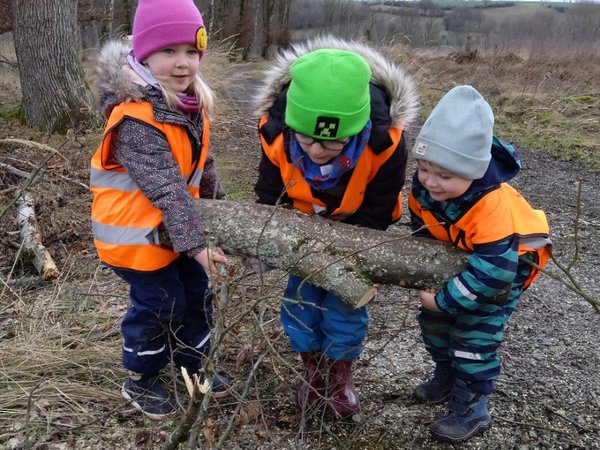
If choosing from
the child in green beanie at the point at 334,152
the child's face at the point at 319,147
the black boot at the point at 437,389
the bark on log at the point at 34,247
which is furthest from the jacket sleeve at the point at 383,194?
the bark on log at the point at 34,247

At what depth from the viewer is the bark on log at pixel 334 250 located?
2.05 metres

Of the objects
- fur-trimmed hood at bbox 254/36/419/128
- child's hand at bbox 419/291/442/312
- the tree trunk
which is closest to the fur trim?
fur-trimmed hood at bbox 254/36/419/128

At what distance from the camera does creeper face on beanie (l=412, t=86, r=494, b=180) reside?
190cm

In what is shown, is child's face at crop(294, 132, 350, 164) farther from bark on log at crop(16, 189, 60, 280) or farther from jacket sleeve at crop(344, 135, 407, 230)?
bark on log at crop(16, 189, 60, 280)

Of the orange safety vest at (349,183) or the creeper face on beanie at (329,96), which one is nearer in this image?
the creeper face on beanie at (329,96)

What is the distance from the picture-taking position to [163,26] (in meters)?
2.05

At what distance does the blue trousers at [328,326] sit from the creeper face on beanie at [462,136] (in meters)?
0.68

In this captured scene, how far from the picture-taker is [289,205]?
237 cm

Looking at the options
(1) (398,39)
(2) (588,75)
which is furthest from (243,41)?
(2) (588,75)

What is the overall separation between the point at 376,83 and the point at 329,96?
36 centimetres

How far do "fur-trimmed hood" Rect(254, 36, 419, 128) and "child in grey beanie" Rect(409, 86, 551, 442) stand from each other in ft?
0.39

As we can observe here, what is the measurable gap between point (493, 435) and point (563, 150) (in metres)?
5.85

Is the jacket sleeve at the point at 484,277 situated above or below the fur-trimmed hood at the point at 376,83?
below

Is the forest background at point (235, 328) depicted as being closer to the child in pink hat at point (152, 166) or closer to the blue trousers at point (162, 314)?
the blue trousers at point (162, 314)
